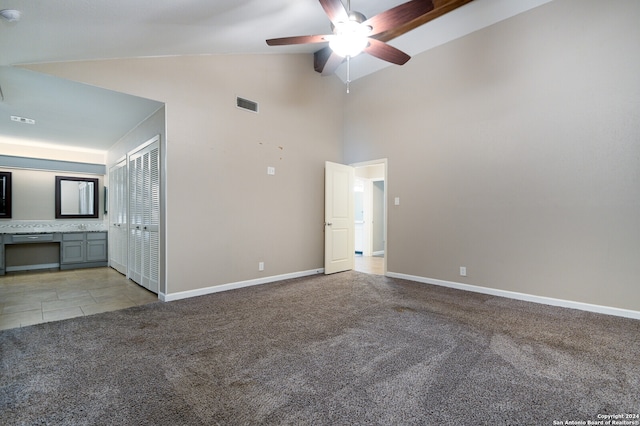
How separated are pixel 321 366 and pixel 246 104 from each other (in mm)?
3702

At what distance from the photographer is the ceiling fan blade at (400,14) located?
7.88 feet

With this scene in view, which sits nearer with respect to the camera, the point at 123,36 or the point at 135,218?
the point at 123,36

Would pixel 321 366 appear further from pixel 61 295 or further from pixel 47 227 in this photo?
pixel 47 227

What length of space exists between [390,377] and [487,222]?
117 inches

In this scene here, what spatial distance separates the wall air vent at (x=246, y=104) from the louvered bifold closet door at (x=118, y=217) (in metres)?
2.46

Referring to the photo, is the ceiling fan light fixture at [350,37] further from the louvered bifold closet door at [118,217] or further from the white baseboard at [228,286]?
the louvered bifold closet door at [118,217]

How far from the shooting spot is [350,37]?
2.73 meters

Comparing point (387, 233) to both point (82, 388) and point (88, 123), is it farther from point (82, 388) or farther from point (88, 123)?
point (88, 123)

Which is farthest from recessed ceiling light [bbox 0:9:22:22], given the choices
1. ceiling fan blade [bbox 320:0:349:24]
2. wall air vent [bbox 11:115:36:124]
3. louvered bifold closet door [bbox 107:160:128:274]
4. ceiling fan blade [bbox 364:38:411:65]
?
louvered bifold closet door [bbox 107:160:128:274]

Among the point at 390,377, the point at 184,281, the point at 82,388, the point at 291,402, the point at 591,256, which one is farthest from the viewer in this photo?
the point at 184,281

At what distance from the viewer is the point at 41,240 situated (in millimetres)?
5352

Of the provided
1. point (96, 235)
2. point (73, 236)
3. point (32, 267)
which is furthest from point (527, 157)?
point (32, 267)

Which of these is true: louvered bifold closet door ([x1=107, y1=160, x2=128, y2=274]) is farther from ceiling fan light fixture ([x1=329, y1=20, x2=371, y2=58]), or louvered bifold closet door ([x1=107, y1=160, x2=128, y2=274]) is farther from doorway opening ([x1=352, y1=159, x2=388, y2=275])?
doorway opening ([x1=352, y1=159, x2=388, y2=275])

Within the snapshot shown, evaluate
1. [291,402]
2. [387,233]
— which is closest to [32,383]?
[291,402]
